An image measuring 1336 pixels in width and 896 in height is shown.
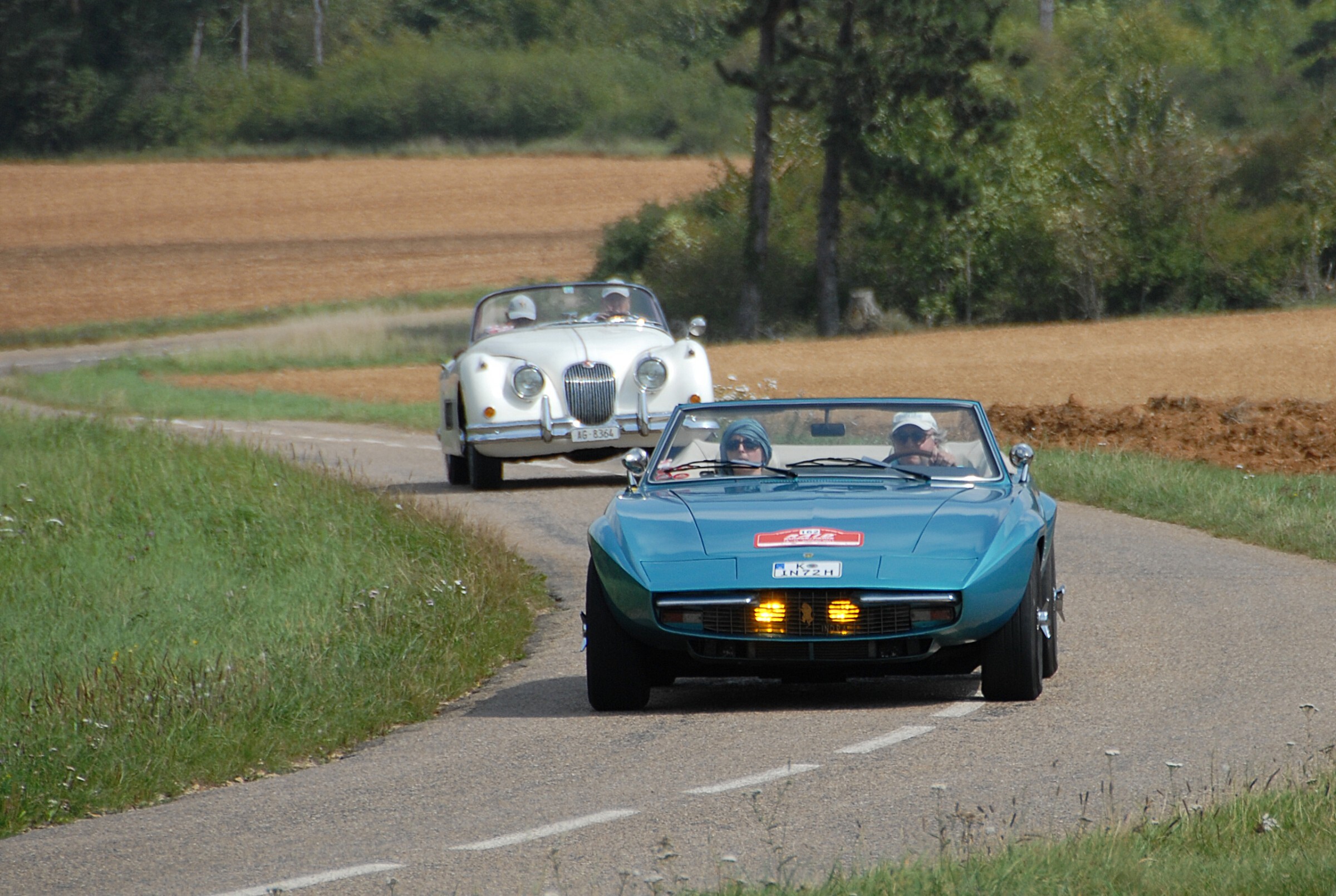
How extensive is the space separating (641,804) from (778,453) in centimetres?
321

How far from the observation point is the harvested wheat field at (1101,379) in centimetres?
2066

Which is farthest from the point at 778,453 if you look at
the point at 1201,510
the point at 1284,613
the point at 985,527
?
the point at 1201,510

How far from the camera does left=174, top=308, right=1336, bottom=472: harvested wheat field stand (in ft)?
67.8

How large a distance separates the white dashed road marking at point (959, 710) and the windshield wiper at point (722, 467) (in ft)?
4.62

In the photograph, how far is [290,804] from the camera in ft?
20.8

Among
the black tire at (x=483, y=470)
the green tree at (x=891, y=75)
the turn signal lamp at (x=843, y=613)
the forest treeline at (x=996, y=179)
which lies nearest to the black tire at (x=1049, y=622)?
the turn signal lamp at (x=843, y=613)

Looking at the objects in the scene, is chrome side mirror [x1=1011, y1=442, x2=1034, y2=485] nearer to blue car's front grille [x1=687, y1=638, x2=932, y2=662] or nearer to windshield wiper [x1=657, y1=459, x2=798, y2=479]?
windshield wiper [x1=657, y1=459, x2=798, y2=479]

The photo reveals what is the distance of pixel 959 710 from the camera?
24.6ft

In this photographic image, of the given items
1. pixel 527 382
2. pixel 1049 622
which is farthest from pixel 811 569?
pixel 527 382

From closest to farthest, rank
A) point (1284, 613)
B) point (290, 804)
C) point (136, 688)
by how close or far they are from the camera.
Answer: point (290, 804)
point (136, 688)
point (1284, 613)

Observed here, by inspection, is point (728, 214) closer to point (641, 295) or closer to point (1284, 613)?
point (641, 295)

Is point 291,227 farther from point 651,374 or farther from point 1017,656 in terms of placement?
point 1017,656

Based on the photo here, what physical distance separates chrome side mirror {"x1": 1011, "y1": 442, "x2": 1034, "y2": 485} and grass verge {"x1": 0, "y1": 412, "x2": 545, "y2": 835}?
2666mm

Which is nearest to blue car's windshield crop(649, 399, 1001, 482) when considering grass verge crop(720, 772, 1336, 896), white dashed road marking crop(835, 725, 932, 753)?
white dashed road marking crop(835, 725, 932, 753)
